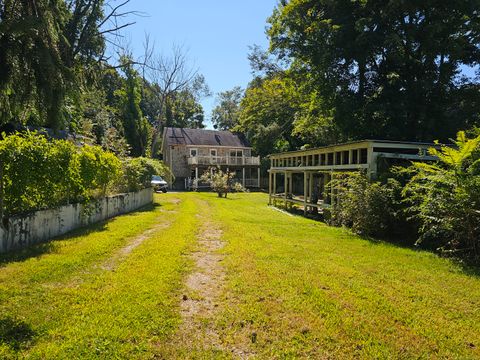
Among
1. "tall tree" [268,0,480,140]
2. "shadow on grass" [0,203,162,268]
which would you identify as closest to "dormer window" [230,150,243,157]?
"tall tree" [268,0,480,140]

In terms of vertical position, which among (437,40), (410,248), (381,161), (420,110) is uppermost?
(437,40)

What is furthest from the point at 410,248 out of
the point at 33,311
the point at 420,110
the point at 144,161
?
the point at 144,161

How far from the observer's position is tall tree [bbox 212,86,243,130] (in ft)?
199

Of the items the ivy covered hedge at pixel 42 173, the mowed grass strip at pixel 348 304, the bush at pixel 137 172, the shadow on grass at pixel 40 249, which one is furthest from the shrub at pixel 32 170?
the bush at pixel 137 172

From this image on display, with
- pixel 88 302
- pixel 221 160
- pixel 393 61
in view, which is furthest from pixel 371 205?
pixel 221 160

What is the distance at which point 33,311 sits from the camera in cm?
399

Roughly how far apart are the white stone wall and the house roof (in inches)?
1086

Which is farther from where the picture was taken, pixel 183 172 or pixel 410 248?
pixel 183 172

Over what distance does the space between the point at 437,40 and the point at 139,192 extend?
15.0 metres

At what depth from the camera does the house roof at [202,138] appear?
40562mm

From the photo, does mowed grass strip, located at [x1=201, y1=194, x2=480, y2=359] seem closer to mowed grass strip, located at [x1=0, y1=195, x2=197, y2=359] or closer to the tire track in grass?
the tire track in grass

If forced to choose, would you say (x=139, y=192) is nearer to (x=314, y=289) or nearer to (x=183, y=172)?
(x=314, y=289)

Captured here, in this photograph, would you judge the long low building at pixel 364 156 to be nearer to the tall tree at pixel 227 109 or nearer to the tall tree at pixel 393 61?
the tall tree at pixel 393 61

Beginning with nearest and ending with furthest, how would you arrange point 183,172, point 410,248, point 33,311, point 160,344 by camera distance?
point 160,344, point 33,311, point 410,248, point 183,172
